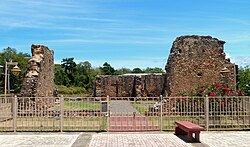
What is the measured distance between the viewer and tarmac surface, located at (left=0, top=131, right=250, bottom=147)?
11.1m

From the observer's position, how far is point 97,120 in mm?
14586

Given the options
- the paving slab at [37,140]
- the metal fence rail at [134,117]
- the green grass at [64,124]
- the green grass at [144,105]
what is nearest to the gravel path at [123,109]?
the green grass at [144,105]

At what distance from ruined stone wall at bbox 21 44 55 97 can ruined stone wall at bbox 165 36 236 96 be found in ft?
26.0

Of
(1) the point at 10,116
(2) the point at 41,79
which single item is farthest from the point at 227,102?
(2) the point at 41,79

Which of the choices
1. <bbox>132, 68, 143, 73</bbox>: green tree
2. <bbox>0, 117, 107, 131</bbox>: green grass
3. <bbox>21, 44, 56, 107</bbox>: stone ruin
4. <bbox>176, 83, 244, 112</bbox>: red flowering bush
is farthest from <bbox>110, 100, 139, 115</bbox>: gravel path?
<bbox>132, 68, 143, 73</bbox>: green tree

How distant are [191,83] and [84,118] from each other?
31.4ft

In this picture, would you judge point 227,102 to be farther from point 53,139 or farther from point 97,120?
point 53,139

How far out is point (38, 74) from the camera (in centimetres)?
2114

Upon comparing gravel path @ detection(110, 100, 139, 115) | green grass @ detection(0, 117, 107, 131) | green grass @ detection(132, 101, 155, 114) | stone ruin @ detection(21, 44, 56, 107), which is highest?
stone ruin @ detection(21, 44, 56, 107)

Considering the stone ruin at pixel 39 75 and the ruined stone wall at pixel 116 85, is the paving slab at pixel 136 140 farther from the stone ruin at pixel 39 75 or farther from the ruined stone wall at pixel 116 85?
the ruined stone wall at pixel 116 85

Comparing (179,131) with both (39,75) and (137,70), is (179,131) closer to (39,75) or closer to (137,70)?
(39,75)

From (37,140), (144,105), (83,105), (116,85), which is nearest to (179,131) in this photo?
(144,105)

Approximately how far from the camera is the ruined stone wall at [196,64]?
71.4 feet

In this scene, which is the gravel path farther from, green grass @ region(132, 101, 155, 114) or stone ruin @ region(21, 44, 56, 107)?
stone ruin @ region(21, 44, 56, 107)
